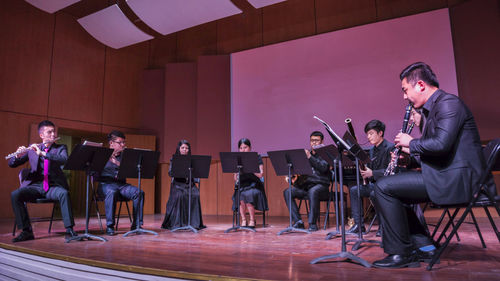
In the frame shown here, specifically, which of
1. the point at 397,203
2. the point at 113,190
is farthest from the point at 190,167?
the point at 397,203

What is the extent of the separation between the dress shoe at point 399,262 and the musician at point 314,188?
2124 millimetres

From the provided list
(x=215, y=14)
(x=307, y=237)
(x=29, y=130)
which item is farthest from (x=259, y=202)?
(x=29, y=130)

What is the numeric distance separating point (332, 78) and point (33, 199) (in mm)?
5120

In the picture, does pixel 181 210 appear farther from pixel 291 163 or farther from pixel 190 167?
pixel 291 163

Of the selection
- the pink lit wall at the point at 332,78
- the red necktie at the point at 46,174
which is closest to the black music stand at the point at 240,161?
the red necktie at the point at 46,174

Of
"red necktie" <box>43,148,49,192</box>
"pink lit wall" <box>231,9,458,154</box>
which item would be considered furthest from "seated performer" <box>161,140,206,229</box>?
"pink lit wall" <box>231,9,458,154</box>

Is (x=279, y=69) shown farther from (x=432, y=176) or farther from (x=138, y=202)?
(x=432, y=176)

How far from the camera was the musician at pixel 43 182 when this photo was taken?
3.52 metres

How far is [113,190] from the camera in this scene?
161 inches

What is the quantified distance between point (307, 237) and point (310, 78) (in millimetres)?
3819

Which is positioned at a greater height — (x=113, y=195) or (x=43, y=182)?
(x=43, y=182)

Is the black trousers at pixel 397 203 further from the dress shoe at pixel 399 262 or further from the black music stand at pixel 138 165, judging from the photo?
the black music stand at pixel 138 165

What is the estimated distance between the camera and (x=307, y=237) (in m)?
3.62

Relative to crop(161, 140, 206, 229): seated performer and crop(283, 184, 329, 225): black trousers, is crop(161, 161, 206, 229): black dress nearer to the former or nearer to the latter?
crop(161, 140, 206, 229): seated performer
